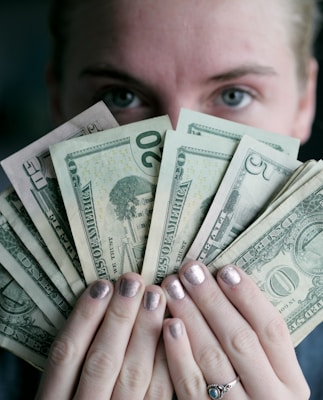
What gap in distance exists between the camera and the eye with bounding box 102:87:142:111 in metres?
1.25

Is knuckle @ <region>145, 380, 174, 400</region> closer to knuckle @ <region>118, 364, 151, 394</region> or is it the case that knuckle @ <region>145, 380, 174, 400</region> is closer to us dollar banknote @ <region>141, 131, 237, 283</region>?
knuckle @ <region>118, 364, 151, 394</region>

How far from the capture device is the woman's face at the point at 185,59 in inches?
44.0

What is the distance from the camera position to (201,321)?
0.90m

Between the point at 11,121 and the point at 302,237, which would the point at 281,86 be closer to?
the point at 302,237

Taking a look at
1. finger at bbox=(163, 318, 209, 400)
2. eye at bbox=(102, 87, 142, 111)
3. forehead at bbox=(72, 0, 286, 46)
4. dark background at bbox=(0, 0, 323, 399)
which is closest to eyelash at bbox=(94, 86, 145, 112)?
eye at bbox=(102, 87, 142, 111)

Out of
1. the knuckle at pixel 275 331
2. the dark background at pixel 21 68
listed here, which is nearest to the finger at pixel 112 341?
the knuckle at pixel 275 331

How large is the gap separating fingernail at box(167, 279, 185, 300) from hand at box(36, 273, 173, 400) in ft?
0.06

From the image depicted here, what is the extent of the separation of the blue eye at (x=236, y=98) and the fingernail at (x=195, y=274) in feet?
1.64

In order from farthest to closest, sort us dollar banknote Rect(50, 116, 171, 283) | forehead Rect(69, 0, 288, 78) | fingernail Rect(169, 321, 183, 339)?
forehead Rect(69, 0, 288, 78) → us dollar banknote Rect(50, 116, 171, 283) → fingernail Rect(169, 321, 183, 339)

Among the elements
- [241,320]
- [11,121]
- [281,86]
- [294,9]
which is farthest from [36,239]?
[11,121]

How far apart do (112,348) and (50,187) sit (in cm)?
34

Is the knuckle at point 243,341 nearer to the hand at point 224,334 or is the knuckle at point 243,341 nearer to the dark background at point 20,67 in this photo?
the hand at point 224,334

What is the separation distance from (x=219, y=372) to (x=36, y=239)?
0.43 m

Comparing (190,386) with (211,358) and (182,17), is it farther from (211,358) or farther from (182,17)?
(182,17)
